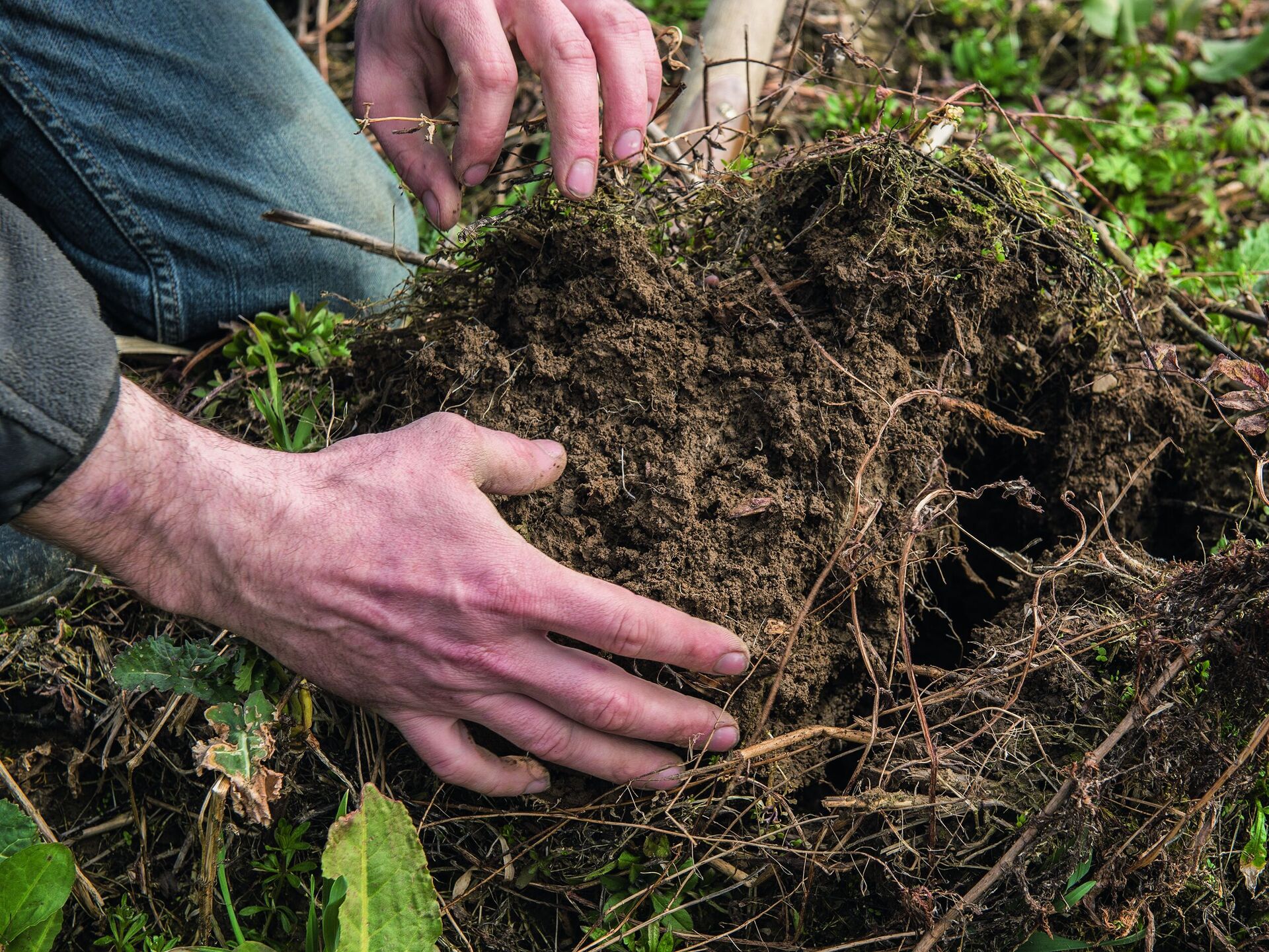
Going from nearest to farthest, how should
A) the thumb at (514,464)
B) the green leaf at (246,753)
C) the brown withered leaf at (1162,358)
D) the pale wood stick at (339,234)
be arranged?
1. the green leaf at (246,753)
2. the thumb at (514,464)
3. the brown withered leaf at (1162,358)
4. the pale wood stick at (339,234)

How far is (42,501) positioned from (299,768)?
0.64 metres

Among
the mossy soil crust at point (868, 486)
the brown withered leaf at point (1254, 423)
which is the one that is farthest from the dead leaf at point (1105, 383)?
the brown withered leaf at point (1254, 423)

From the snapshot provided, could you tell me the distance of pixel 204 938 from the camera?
1.61 meters

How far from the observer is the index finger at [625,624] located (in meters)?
1.45

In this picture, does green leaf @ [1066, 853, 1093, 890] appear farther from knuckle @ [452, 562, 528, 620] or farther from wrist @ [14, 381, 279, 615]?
wrist @ [14, 381, 279, 615]

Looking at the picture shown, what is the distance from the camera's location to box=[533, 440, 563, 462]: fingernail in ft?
5.38

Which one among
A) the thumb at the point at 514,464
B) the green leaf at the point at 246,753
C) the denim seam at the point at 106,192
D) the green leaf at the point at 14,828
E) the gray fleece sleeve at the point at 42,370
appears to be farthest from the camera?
the denim seam at the point at 106,192

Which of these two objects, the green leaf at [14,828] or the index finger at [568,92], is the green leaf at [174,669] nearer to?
the green leaf at [14,828]

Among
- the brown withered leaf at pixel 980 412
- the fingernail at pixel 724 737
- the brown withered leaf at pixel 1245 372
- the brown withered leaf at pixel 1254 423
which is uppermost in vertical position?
the brown withered leaf at pixel 1245 372

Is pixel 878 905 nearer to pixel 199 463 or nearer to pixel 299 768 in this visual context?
pixel 299 768

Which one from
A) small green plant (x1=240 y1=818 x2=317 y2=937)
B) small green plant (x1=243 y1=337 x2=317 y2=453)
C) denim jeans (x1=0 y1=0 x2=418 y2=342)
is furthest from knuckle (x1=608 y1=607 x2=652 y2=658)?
denim jeans (x1=0 y1=0 x2=418 y2=342)

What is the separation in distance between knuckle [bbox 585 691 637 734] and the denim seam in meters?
1.71

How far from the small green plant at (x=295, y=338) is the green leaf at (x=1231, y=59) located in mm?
3465

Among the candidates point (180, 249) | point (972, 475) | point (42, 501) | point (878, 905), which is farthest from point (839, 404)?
point (180, 249)
